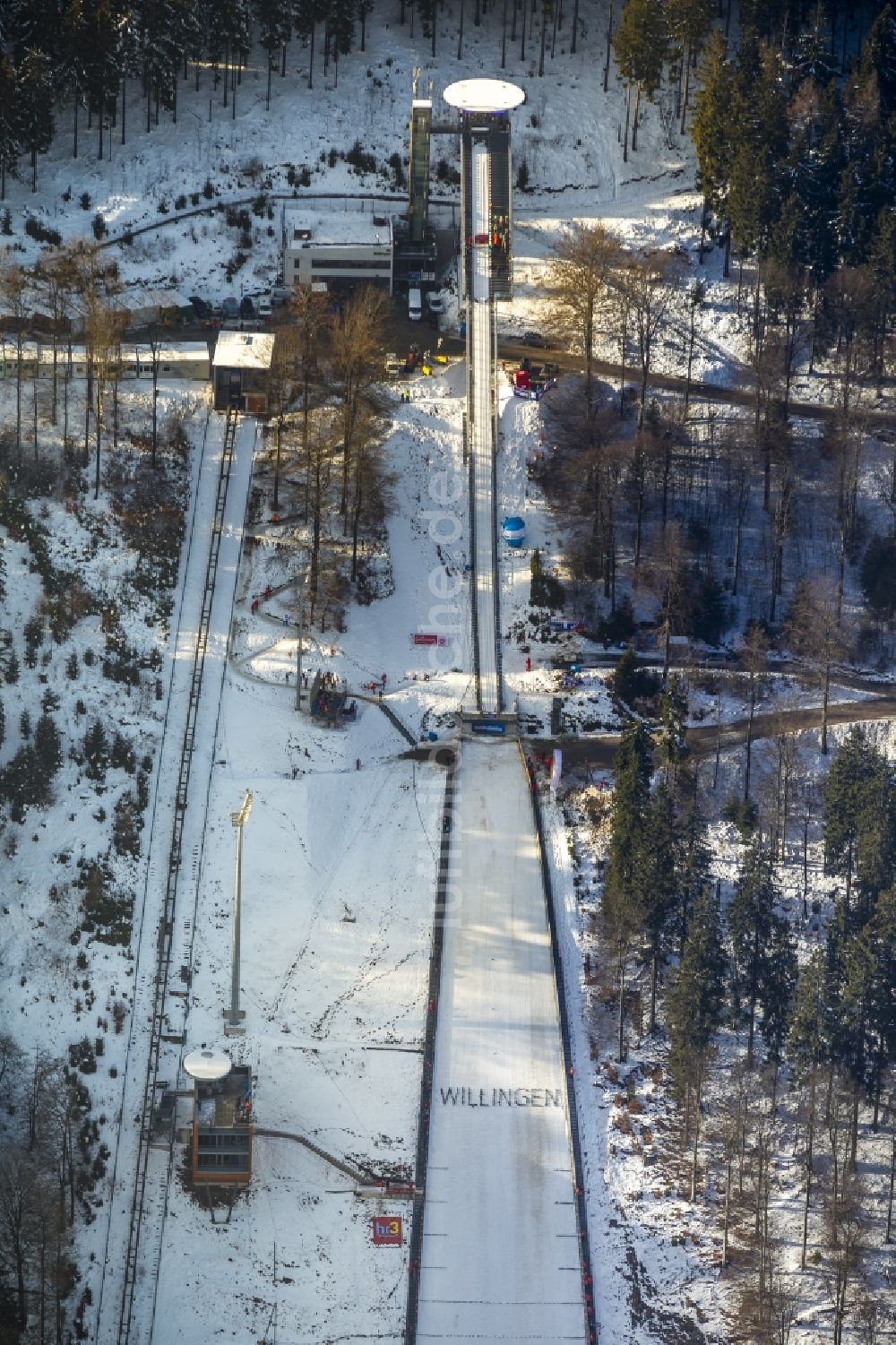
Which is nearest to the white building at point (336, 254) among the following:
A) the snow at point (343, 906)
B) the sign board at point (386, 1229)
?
the snow at point (343, 906)

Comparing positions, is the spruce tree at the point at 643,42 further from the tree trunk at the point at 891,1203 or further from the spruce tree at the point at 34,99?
the tree trunk at the point at 891,1203

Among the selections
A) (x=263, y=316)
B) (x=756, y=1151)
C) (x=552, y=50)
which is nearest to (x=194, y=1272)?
(x=756, y=1151)

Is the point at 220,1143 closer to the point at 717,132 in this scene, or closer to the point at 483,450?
the point at 483,450

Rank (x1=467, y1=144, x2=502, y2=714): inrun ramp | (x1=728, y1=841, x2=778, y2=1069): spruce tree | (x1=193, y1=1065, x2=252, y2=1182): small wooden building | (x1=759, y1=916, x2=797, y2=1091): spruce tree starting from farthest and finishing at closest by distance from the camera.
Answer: (x1=467, y1=144, x2=502, y2=714): inrun ramp, (x1=728, y1=841, x2=778, y2=1069): spruce tree, (x1=759, y1=916, x2=797, y2=1091): spruce tree, (x1=193, y1=1065, x2=252, y2=1182): small wooden building

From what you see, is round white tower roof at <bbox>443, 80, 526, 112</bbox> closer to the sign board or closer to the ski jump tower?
the ski jump tower

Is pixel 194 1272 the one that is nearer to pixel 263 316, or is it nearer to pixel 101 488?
pixel 101 488

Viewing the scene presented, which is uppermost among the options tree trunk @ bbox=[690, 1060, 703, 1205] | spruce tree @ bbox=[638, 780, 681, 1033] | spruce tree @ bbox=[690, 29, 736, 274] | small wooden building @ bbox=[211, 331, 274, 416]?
spruce tree @ bbox=[690, 29, 736, 274]

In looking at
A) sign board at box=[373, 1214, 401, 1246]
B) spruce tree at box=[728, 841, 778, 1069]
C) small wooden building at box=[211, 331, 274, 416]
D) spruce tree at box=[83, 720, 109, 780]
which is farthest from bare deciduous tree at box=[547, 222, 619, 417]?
sign board at box=[373, 1214, 401, 1246]

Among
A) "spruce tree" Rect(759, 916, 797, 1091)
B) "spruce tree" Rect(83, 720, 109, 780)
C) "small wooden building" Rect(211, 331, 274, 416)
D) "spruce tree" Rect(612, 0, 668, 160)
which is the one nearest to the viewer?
"spruce tree" Rect(759, 916, 797, 1091)

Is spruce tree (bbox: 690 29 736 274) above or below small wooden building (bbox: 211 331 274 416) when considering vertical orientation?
above
